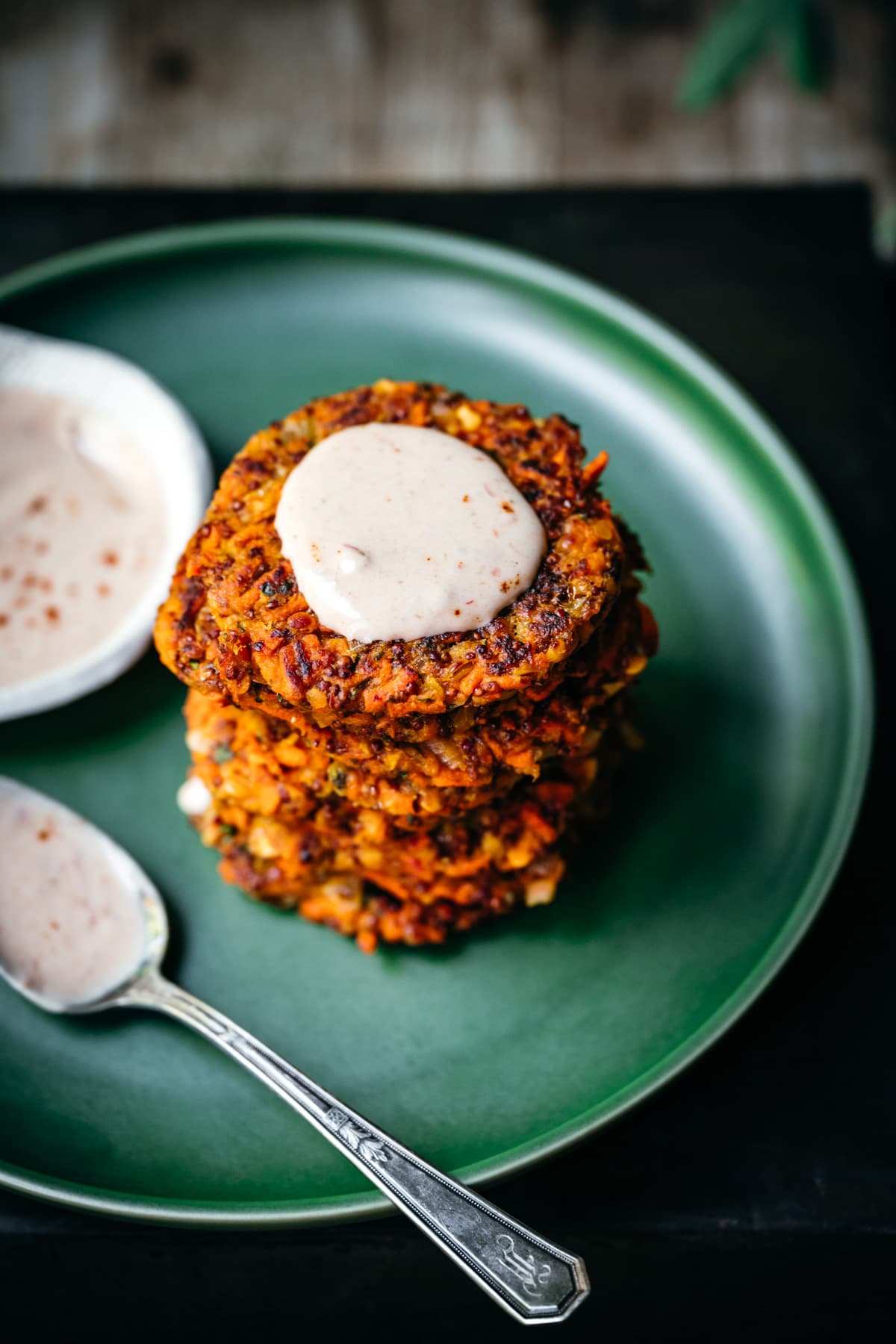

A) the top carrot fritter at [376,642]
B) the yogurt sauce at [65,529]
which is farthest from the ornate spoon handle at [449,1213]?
the yogurt sauce at [65,529]

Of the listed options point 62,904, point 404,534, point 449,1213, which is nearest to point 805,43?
point 404,534

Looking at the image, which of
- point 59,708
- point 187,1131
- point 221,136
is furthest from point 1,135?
point 187,1131

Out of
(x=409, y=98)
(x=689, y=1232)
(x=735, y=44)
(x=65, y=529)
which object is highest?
(x=735, y=44)

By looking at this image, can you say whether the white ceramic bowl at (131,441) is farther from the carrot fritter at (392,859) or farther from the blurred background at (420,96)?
the blurred background at (420,96)

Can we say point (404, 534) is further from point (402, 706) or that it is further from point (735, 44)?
point (735, 44)

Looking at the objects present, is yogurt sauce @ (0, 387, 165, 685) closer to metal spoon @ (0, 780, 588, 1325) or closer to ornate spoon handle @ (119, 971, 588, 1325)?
metal spoon @ (0, 780, 588, 1325)
